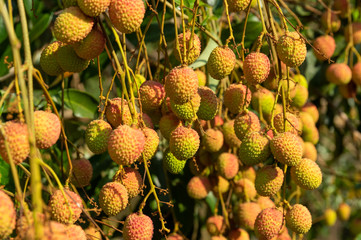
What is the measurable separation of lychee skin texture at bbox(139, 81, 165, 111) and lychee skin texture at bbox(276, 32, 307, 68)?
26 centimetres

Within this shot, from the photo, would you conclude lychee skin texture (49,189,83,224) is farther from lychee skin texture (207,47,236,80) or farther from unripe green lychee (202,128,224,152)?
unripe green lychee (202,128,224,152)

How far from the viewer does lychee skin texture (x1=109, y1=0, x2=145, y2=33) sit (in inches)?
31.3

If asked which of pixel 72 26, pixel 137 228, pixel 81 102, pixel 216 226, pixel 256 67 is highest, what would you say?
pixel 72 26

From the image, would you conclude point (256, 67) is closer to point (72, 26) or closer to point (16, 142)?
point (72, 26)

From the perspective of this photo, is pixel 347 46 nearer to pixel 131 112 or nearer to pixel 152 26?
pixel 152 26

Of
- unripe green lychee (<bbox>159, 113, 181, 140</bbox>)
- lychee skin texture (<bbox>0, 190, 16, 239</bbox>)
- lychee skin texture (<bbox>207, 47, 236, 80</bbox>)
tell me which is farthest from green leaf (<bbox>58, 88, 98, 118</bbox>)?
lychee skin texture (<bbox>0, 190, 16, 239</bbox>)

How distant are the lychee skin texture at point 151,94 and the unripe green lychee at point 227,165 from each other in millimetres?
339

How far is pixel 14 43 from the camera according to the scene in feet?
1.73

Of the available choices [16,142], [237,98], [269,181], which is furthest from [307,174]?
[16,142]

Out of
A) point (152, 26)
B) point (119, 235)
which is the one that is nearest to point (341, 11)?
point (152, 26)

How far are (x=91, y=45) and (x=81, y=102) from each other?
71 cm

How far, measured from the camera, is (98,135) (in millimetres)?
867

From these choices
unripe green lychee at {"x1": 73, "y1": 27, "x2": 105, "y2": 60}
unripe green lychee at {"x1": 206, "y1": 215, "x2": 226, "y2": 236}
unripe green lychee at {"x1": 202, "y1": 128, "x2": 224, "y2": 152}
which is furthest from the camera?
unripe green lychee at {"x1": 206, "y1": 215, "x2": 226, "y2": 236}

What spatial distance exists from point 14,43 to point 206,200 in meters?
1.17
